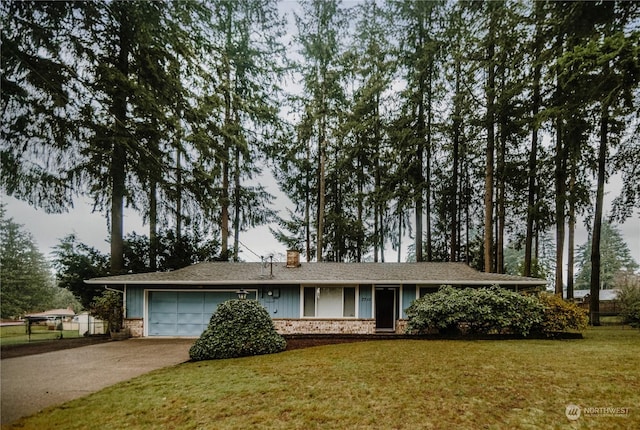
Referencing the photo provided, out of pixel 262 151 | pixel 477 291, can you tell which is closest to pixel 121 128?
pixel 477 291

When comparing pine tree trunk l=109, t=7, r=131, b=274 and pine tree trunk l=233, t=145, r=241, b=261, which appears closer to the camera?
pine tree trunk l=109, t=7, r=131, b=274

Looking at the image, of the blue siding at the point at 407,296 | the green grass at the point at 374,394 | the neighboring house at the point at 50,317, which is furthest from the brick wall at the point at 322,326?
the neighboring house at the point at 50,317

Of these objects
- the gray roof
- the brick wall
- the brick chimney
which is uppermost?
the brick chimney

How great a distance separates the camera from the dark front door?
1388cm

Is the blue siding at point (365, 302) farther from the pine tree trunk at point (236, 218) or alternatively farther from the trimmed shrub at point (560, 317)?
the pine tree trunk at point (236, 218)

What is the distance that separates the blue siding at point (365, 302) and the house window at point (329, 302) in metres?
0.27

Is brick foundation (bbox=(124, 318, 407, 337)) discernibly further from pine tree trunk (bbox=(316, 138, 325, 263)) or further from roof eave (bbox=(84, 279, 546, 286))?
pine tree trunk (bbox=(316, 138, 325, 263))

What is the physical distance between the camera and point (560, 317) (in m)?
10.9

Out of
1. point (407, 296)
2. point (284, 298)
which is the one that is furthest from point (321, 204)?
point (407, 296)

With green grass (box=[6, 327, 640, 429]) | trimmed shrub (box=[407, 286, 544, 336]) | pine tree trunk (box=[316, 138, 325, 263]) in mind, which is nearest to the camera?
green grass (box=[6, 327, 640, 429])

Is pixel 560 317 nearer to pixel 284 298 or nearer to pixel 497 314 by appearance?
pixel 497 314

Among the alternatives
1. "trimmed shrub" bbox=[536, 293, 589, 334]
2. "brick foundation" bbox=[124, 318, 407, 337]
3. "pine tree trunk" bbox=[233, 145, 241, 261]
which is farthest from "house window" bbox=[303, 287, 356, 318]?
"pine tree trunk" bbox=[233, 145, 241, 261]

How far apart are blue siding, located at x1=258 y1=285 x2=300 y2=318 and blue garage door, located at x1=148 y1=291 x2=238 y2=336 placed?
1.17 metres

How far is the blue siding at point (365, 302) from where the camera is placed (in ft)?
43.0
